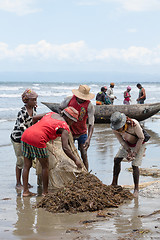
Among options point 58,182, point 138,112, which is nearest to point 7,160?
point 58,182

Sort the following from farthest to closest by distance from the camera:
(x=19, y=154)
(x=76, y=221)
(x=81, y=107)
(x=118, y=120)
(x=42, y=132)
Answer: (x=81, y=107)
(x=19, y=154)
(x=118, y=120)
(x=42, y=132)
(x=76, y=221)

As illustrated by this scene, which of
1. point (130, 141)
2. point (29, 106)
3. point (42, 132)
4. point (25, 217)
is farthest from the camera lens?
point (29, 106)

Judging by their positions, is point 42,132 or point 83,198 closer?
point 83,198

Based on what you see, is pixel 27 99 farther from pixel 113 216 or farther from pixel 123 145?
pixel 113 216

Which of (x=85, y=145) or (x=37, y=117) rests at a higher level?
(x=37, y=117)

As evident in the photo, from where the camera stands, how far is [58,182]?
19.7 ft

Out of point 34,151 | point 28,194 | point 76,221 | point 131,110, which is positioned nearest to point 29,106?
point 34,151

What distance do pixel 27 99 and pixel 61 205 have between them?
1891 millimetres

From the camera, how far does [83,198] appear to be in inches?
195

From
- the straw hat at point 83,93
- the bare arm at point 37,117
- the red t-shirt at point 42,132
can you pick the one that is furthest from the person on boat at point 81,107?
the red t-shirt at point 42,132

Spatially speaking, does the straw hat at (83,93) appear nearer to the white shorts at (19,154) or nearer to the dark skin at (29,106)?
the dark skin at (29,106)

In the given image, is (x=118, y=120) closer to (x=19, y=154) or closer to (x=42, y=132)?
(x=42, y=132)

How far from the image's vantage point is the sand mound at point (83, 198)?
4.85 m

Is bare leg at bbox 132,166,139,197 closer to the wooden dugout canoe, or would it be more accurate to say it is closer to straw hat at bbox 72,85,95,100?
straw hat at bbox 72,85,95,100
